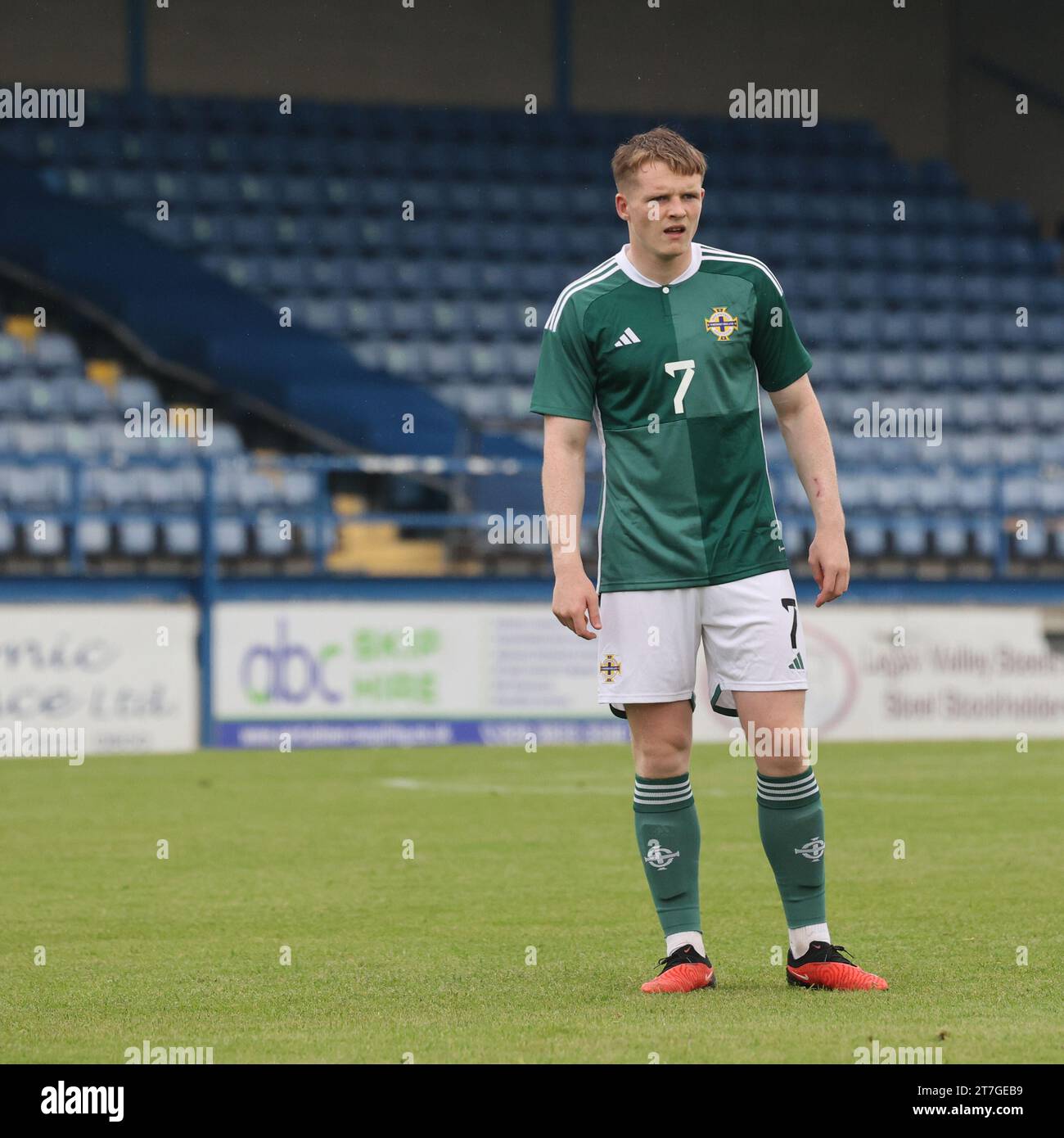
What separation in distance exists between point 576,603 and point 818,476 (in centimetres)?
69

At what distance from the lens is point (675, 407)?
4781 mm

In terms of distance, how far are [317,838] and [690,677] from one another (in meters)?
4.29

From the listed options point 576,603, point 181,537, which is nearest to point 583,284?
point 576,603

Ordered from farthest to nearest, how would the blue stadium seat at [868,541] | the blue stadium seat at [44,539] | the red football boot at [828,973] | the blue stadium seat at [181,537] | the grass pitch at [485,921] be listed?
the blue stadium seat at [868,541], the blue stadium seat at [181,537], the blue stadium seat at [44,539], the red football boot at [828,973], the grass pitch at [485,921]

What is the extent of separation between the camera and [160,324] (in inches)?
785

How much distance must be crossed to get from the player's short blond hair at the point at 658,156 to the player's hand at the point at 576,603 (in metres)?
0.96

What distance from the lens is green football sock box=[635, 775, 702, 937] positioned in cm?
484

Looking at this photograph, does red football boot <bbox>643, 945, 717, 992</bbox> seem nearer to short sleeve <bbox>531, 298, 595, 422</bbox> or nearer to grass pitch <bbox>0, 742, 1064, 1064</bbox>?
grass pitch <bbox>0, 742, 1064, 1064</bbox>

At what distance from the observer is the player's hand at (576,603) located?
4.66m

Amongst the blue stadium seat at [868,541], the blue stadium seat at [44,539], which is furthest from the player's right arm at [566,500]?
the blue stadium seat at [868,541]

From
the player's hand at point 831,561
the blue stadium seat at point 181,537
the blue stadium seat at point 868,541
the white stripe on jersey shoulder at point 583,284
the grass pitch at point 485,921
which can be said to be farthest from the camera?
the blue stadium seat at point 868,541

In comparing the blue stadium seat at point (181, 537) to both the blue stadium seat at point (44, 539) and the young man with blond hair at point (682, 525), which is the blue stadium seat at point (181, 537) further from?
the young man with blond hair at point (682, 525)

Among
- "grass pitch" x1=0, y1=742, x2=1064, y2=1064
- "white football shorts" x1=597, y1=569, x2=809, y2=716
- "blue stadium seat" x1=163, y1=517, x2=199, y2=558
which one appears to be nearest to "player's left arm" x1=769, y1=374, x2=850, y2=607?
"white football shorts" x1=597, y1=569, x2=809, y2=716

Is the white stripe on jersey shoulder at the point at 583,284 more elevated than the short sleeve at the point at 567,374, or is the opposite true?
the white stripe on jersey shoulder at the point at 583,284
